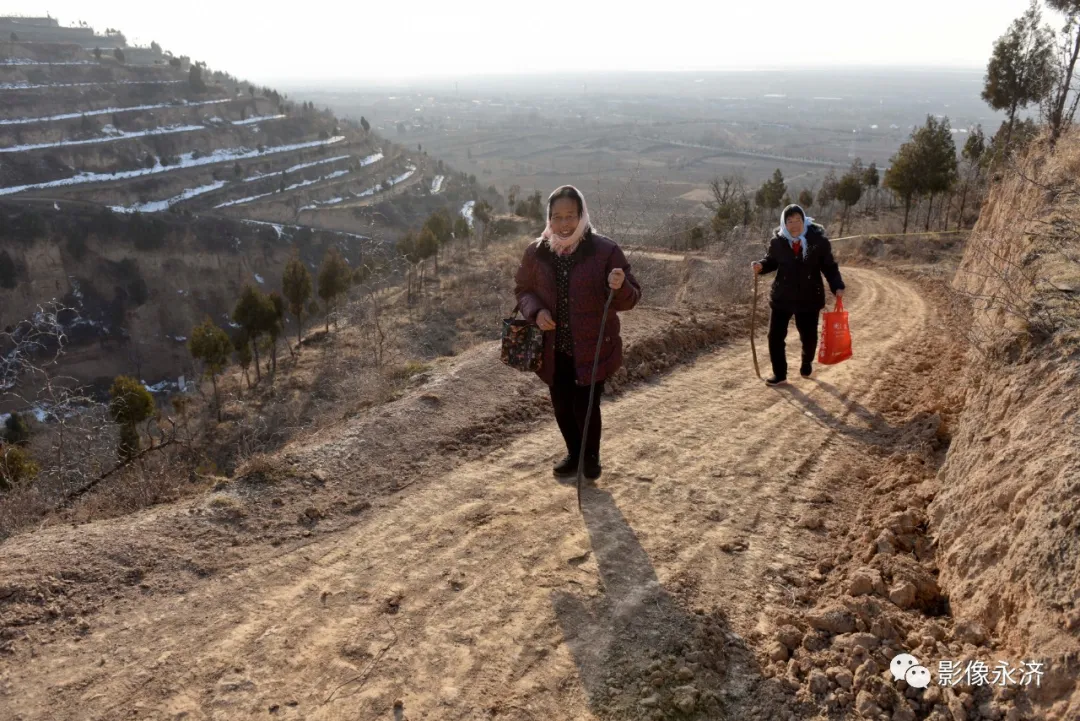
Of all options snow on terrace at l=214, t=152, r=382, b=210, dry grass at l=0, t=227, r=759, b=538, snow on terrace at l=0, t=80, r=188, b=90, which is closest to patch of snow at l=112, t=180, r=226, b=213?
snow on terrace at l=214, t=152, r=382, b=210

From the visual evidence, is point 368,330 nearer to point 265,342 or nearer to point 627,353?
point 265,342

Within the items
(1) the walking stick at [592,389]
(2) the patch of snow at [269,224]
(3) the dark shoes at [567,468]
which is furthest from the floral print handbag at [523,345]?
(2) the patch of snow at [269,224]

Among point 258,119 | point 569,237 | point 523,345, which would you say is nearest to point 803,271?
point 569,237

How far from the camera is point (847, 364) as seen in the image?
6.18m

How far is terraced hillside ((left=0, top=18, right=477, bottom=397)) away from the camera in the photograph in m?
40.0

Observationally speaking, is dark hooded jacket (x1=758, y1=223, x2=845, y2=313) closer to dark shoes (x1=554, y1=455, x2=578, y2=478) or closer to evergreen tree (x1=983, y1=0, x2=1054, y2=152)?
dark shoes (x1=554, y1=455, x2=578, y2=478)

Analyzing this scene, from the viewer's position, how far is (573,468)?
13.2 feet

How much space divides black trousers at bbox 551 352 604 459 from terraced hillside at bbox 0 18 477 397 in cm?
2447

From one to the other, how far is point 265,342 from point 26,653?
23.6 m

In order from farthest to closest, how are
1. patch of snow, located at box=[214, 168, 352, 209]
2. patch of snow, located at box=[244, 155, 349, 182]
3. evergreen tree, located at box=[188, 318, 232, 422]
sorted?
patch of snow, located at box=[244, 155, 349, 182] → patch of snow, located at box=[214, 168, 352, 209] → evergreen tree, located at box=[188, 318, 232, 422]

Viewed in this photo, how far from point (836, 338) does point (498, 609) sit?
3940 mm

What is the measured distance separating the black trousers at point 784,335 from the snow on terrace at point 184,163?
179 ft

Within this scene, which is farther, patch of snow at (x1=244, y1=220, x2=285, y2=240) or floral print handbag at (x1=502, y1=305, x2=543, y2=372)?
patch of snow at (x1=244, y1=220, x2=285, y2=240)

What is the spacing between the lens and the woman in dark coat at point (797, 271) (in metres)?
5.27
